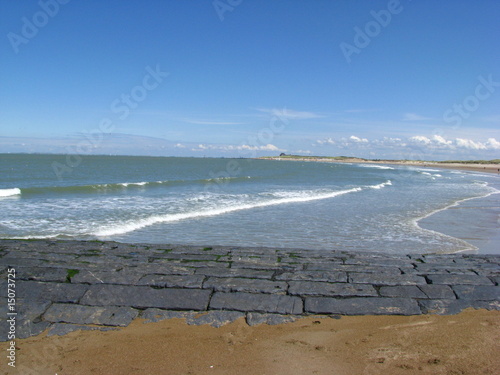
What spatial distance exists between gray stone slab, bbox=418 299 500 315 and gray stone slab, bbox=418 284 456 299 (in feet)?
0.43

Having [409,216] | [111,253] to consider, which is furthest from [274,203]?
[111,253]

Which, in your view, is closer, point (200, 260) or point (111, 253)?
point (200, 260)

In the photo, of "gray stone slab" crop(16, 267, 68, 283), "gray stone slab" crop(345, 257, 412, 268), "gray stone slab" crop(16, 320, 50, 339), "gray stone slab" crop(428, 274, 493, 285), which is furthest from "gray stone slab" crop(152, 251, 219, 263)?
"gray stone slab" crop(428, 274, 493, 285)

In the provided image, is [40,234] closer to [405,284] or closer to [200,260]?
[200,260]

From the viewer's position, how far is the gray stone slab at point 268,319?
4.43 metres

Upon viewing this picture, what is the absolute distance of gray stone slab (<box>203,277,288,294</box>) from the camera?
5.20 metres

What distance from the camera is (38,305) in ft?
15.4

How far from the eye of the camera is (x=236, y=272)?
5.92 meters

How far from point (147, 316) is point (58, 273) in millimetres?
2004

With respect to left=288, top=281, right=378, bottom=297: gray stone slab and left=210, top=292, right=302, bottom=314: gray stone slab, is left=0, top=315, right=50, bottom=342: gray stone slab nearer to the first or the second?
left=210, top=292, right=302, bottom=314: gray stone slab

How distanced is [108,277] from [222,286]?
5.52ft

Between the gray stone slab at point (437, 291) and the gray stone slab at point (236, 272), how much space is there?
2.15 metres

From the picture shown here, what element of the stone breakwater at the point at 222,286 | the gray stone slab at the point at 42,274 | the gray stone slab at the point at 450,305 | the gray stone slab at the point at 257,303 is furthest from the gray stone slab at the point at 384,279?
the gray stone slab at the point at 42,274

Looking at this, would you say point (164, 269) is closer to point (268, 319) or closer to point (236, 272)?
point (236, 272)
